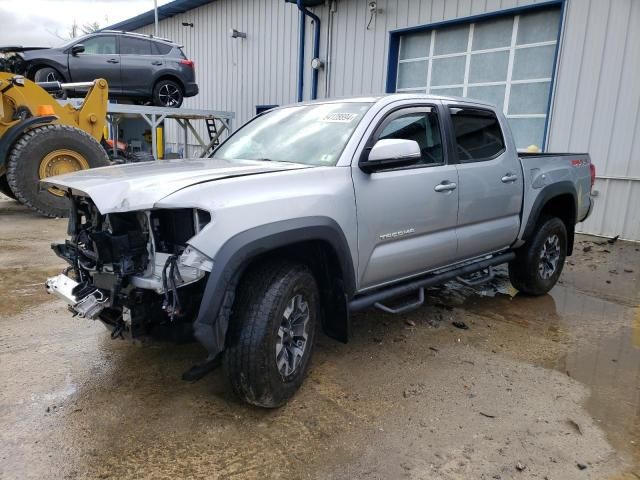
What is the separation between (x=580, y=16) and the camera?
8.35m

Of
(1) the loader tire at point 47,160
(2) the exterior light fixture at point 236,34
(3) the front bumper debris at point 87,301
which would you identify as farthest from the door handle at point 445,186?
(2) the exterior light fixture at point 236,34

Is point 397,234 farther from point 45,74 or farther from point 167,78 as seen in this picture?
point 167,78

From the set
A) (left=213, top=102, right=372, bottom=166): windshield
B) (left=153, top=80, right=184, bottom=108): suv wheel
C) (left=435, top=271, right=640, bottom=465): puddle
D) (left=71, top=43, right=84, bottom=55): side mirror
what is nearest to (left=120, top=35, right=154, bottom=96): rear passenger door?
(left=153, top=80, right=184, bottom=108): suv wheel

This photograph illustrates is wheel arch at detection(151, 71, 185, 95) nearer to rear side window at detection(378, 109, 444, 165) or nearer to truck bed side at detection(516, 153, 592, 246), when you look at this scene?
truck bed side at detection(516, 153, 592, 246)

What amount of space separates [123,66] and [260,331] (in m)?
11.5

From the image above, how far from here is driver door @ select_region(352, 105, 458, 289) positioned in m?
3.16

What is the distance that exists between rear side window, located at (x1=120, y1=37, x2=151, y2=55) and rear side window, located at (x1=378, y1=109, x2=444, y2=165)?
1064cm

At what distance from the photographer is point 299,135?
359cm

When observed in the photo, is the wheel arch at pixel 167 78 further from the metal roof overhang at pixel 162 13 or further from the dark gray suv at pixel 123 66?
the metal roof overhang at pixel 162 13

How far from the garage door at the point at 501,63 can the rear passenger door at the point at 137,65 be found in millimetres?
6516

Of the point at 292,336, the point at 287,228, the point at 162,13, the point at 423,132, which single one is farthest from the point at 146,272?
the point at 162,13

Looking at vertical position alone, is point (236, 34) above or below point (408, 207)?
above

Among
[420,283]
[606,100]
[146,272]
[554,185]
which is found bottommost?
[420,283]

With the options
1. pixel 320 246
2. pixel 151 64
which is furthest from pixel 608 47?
pixel 151 64
